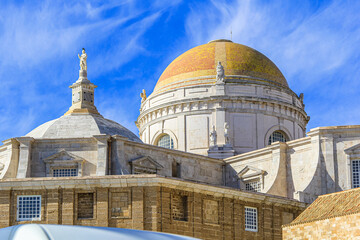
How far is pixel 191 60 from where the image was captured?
62.8m

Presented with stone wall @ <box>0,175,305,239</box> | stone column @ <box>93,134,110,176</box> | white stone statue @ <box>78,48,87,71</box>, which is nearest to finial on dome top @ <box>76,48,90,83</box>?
white stone statue @ <box>78,48,87,71</box>

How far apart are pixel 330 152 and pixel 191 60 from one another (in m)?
21.5

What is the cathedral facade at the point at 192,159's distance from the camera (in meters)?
36.1

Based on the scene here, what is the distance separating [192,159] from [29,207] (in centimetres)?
1623

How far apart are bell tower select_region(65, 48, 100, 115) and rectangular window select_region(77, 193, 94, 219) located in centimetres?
1407

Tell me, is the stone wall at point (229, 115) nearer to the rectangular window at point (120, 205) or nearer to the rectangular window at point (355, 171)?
the rectangular window at point (355, 171)

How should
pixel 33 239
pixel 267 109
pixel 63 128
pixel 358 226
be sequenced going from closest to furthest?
1. pixel 33 239
2. pixel 358 226
3. pixel 63 128
4. pixel 267 109

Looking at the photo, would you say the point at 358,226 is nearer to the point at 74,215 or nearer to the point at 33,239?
the point at 74,215

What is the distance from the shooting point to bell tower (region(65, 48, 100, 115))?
5012cm

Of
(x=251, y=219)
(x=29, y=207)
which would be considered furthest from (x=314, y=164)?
(x=29, y=207)

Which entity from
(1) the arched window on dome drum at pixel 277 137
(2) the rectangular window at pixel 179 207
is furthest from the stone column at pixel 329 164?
(1) the arched window on dome drum at pixel 277 137

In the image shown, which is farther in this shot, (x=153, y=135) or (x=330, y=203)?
(x=153, y=135)

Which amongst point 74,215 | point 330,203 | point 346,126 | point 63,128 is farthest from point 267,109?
point 74,215

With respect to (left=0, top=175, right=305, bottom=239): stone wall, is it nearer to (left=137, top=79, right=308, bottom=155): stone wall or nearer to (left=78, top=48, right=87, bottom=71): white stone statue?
(left=78, top=48, right=87, bottom=71): white stone statue
